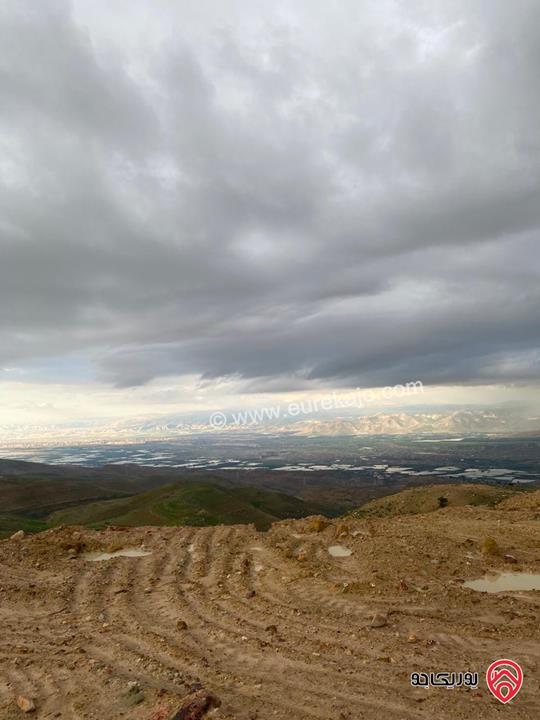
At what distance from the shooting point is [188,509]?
70.7 meters

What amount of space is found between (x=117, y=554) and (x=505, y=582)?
15.7 m

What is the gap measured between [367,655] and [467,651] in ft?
7.43

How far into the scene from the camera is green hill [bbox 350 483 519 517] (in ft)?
148

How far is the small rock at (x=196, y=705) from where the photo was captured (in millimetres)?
7141

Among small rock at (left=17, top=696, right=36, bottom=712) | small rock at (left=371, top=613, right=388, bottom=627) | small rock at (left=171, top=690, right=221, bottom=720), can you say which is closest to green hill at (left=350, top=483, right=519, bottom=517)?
small rock at (left=371, top=613, right=388, bottom=627)

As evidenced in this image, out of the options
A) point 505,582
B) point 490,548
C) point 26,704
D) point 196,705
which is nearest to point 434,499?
point 490,548

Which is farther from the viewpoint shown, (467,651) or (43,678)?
(467,651)

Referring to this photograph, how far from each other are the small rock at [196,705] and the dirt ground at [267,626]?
0.18 metres

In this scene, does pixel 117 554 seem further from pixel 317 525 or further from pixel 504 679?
pixel 504 679

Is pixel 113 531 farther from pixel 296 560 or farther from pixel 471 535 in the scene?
pixel 471 535

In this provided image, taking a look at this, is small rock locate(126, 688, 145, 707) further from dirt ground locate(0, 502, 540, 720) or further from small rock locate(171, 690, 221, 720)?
small rock locate(171, 690, 221, 720)

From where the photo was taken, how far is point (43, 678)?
9.21 m

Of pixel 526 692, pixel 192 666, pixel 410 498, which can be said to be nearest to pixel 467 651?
pixel 526 692

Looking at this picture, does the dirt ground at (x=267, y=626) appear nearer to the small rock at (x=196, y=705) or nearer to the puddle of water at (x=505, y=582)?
the small rock at (x=196, y=705)
